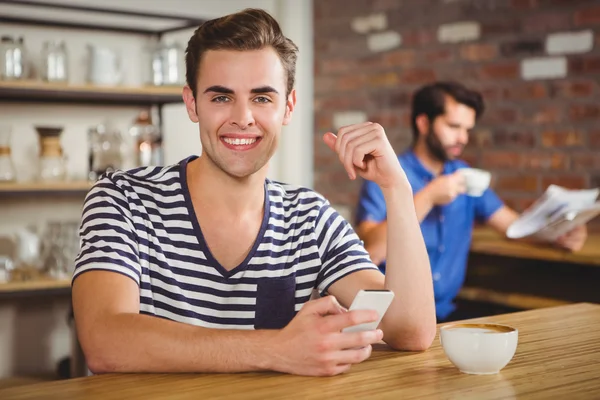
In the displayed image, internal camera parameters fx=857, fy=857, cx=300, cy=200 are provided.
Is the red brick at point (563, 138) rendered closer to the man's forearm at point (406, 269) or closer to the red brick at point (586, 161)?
the red brick at point (586, 161)

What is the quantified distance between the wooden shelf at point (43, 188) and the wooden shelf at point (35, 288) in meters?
0.35

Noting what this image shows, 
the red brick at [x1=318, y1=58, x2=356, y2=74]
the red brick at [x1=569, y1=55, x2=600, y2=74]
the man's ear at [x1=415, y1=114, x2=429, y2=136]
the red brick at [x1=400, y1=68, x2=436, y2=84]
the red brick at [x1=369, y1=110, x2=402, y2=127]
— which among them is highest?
the red brick at [x1=318, y1=58, x2=356, y2=74]

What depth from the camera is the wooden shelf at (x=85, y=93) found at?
3332 mm

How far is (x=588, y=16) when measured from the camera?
347 cm

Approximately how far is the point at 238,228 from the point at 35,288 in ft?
6.01

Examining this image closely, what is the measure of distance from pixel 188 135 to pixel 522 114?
63.2 inches

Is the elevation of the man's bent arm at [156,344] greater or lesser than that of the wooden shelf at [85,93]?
lesser

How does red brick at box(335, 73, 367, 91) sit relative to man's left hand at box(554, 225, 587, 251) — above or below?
above

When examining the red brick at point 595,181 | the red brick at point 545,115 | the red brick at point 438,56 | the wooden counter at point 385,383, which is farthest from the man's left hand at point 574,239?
the wooden counter at point 385,383

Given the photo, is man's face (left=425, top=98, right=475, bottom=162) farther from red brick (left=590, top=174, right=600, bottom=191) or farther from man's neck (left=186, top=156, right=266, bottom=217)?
man's neck (left=186, top=156, right=266, bottom=217)

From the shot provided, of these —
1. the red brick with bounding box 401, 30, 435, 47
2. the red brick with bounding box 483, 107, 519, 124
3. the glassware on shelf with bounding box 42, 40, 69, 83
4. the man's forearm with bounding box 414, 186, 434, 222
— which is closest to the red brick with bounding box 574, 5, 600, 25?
the red brick with bounding box 483, 107, 519, 124

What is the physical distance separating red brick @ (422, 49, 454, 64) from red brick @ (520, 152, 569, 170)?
615 millimetres

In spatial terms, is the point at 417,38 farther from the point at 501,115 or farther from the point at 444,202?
the point at 444,202

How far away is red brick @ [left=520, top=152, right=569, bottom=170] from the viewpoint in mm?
3590
